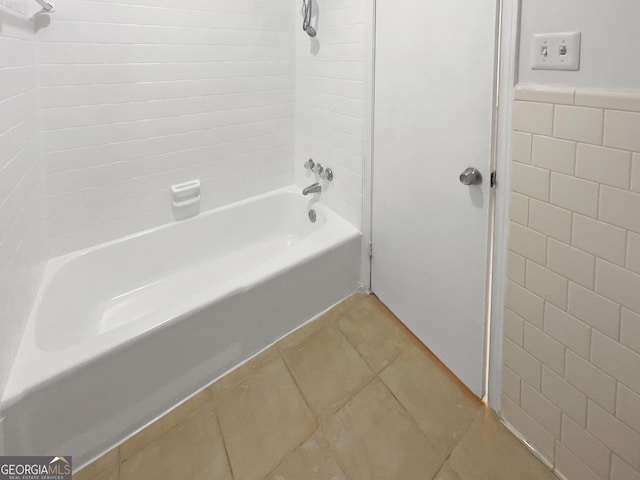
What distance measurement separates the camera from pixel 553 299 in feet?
3.92

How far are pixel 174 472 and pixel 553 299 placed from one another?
4.47 ft

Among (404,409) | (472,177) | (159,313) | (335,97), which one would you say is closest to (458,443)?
(404,409)

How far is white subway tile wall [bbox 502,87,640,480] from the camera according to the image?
985 mm

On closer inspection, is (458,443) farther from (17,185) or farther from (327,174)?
(17,185)

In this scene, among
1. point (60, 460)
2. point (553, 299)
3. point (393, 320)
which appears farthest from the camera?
point (393, 320)

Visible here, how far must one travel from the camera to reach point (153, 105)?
2.04 metres

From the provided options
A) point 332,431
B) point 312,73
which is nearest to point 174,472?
point 332,431

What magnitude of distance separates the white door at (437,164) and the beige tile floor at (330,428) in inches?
7.5

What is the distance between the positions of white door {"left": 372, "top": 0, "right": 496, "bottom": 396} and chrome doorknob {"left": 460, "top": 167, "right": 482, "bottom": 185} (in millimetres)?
21

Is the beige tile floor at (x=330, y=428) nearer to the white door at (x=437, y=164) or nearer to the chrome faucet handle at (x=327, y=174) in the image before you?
the white door at (x=437, y=164)

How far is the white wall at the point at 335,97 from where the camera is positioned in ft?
6.53

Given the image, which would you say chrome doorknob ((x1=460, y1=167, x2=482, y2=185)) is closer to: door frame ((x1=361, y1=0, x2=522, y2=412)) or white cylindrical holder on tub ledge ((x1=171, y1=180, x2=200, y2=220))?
door frame ((x1=361, y1=0, x2=522, y2=412))

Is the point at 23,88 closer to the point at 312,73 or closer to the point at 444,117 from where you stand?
the point at 312,73

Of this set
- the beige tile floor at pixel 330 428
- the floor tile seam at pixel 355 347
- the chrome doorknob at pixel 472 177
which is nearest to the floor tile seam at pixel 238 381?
the beige tile floor at pixel 330 428
